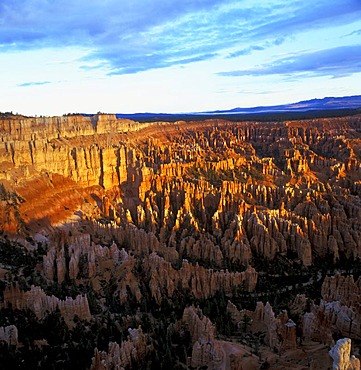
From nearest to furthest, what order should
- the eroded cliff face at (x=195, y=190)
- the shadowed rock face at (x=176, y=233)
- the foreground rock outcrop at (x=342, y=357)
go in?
the foreground rock outcrop at (x=342, y=357) → the shadowed rock face at (x=176, y=233) → the eroded cliff face at (x=195, y=190)

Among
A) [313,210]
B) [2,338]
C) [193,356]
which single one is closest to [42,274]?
[2,338]

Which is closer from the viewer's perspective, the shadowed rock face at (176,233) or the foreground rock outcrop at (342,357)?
the foreground rock outcrop at (342,357)

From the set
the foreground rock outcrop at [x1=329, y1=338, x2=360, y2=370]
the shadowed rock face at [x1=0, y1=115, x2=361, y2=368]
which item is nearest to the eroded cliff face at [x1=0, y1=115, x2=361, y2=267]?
the shadowed rock face at [x1=0, y1=115, x2=361, y2=368]

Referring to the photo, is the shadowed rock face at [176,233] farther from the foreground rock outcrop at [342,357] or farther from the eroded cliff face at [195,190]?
the foreground rock outcrop at [342,357]

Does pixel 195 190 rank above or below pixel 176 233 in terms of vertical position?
above

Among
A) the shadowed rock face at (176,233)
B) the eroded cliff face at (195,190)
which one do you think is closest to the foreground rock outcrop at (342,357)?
the shadowed rock face at (176,233)

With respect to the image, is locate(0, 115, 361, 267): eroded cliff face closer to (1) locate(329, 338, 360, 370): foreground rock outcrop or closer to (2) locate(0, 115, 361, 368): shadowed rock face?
(2) locate(0, 115, 361, 368): shadowed rock face

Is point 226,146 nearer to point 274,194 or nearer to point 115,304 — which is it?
point 274,194

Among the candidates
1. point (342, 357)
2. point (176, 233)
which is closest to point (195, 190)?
point (176, 233)

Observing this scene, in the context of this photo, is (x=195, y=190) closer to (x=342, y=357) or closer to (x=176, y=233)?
(x=176, y=233)
